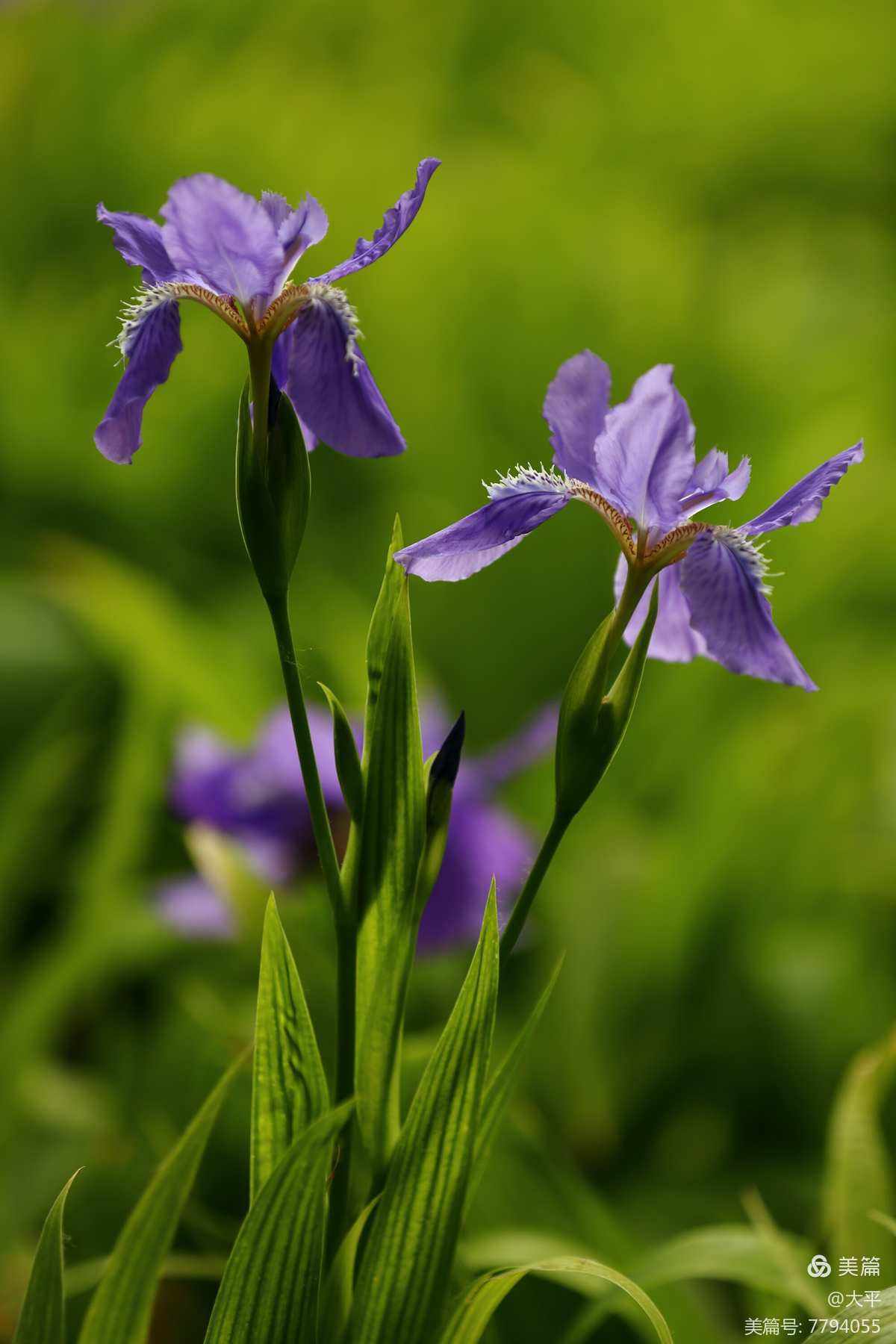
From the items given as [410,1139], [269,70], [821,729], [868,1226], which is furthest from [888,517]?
[269,70]

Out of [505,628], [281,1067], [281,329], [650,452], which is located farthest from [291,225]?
[505,628]

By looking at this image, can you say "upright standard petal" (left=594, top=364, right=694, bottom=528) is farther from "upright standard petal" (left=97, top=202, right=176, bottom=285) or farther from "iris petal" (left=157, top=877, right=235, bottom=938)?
"iris petal" (left=157, top=877, right=235, bottom=938)

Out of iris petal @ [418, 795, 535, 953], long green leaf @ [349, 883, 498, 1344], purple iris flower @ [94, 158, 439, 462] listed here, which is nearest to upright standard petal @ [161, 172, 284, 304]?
purple iris flower @ [94, 158, 439, 462]

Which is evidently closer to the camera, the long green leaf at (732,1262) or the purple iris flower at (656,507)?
the purple iris flower at (656,507)

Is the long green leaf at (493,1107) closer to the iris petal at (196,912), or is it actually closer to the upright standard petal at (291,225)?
the upright standard petal at (291,225)

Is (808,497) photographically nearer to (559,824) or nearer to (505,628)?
(559,824)

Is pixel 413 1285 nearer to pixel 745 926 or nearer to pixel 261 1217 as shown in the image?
pixel 261 1217

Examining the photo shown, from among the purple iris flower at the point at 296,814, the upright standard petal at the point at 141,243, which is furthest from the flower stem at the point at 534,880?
the purple iris flower at the point at 296,814
